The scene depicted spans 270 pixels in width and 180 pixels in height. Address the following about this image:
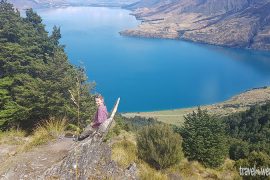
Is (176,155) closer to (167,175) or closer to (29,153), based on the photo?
(167,175)

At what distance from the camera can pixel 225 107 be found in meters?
115

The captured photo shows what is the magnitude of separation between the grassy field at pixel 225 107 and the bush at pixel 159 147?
263 feet

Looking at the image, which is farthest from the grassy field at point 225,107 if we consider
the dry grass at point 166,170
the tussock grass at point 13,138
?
the tussock grass at point 13,138

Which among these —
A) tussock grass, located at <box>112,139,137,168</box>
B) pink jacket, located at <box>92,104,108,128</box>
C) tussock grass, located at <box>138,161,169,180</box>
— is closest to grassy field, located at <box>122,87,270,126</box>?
tussock grass, located at <box>112,139,137,168</box>

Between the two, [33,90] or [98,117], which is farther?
[33,90]

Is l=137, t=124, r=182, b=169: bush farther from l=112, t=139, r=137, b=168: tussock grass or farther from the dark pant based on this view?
the dark pant

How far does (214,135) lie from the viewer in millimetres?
23219

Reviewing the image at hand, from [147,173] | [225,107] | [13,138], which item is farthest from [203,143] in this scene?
[225,107]

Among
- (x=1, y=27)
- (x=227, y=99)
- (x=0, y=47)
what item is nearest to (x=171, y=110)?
(x=227, y=99)

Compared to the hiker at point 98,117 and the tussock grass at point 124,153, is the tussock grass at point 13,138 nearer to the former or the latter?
the tussock grass at point 124,153

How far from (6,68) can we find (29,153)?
20.6m

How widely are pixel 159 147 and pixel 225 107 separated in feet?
338

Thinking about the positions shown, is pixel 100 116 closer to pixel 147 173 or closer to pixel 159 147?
pixel 147 173

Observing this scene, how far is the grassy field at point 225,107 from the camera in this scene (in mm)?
102700
